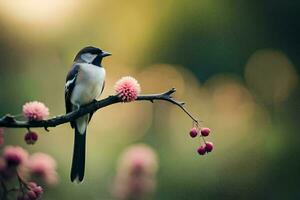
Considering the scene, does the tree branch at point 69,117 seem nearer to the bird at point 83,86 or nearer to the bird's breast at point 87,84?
the bird at point 83,86

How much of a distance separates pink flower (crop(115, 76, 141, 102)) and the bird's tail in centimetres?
63

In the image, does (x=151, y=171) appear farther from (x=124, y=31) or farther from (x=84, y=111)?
(x=124, y=31)

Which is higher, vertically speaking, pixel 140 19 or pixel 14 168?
pixel 140 19

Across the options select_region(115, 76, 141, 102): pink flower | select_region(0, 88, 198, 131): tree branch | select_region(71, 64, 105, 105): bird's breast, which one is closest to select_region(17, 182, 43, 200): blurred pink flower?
select_region(0, 88, 198, 131): tree branch

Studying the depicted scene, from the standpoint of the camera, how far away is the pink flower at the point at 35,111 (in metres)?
1.68

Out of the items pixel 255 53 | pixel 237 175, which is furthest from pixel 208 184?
pixel 255 53

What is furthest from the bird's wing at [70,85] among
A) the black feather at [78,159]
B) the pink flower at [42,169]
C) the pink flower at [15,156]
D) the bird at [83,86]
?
the pink flower at [15,156]

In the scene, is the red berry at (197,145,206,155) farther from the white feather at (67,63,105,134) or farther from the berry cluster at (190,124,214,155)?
the white feather at (67,63,105,134)

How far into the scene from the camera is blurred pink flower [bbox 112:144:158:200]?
243 cm

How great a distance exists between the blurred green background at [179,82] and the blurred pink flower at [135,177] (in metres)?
1.06

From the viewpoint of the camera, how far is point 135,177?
8.26ft

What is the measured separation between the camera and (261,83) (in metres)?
6.68

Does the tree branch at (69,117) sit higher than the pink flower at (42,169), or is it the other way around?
the tree branch at (69,117)

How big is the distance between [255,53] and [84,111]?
5628mm
